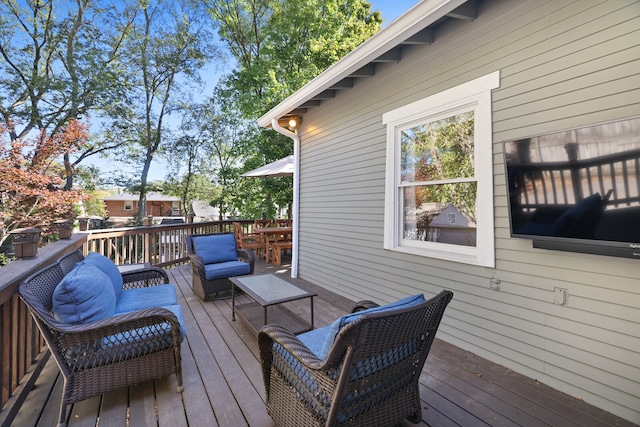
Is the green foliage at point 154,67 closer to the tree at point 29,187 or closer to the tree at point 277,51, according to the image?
the tree at point 277,51

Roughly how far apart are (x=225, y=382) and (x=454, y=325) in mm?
2196

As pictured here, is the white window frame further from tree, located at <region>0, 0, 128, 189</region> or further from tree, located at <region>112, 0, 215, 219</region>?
tree, located at <region>112, 0, 215, 219</region>

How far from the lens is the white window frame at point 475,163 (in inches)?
103

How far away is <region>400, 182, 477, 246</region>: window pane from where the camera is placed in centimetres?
293

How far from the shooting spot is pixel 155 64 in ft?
45.3

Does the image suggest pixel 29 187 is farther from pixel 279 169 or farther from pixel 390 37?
pixel 390 37

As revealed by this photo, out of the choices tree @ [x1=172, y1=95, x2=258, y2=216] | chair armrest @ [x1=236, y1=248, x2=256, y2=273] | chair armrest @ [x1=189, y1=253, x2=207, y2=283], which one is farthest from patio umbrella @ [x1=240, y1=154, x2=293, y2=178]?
tree @ [x1=172, y1=95, x2=258, y2=216]

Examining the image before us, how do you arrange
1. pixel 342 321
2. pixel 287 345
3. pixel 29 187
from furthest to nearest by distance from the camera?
pixel 29 187 < pixel 287 345 < pixel 342 321

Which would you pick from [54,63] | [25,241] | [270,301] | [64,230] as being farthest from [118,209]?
[270,301]

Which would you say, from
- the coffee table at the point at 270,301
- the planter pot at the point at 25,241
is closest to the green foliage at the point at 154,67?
the planter pot at the point at 25,241

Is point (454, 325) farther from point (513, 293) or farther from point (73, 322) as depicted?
point (73, 322)

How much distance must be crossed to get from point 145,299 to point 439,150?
11.1 ft

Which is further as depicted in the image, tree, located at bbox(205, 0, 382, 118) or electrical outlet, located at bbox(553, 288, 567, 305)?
tree, located at bbox(205, 0, 382, 118)

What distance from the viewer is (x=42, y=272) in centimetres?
214
